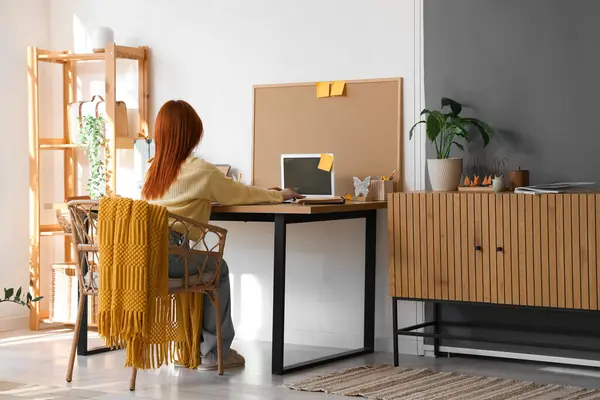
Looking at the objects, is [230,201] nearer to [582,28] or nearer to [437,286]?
[437,286]

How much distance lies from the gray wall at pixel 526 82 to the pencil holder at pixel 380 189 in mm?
415

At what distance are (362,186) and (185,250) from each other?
45.1 inches

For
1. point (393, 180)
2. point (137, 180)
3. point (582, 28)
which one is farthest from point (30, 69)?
point (582, 28)

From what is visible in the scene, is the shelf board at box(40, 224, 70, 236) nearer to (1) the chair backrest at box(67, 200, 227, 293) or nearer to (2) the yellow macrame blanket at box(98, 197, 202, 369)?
(1) the chair backrest at box(67, 200, 227, 293)

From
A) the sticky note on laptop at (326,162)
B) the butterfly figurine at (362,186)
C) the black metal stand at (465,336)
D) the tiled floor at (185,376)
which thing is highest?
the sticky note on laptop at (326,162)

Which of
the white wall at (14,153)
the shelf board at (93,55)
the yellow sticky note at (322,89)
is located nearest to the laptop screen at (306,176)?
the yellow sticky note at (322,89)

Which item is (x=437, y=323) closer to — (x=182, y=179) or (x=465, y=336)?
(x=465, y=336)

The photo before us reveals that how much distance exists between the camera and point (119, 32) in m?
5.87

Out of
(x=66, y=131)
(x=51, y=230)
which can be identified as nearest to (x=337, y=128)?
(x=66, y=131)

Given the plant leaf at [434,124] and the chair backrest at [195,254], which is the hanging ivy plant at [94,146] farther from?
the plant leaf at [434,124]

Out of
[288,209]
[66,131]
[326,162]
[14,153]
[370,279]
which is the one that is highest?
[66,131]

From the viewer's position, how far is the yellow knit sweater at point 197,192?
14.2 feet

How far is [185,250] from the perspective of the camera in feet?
13.8

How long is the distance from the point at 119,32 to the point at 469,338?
2.93 meters
